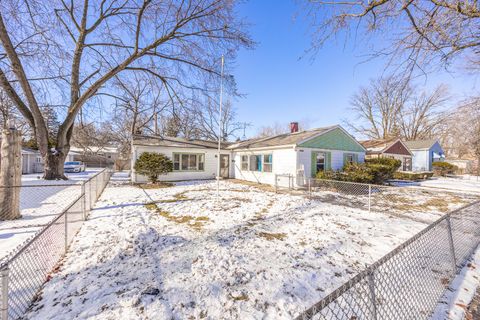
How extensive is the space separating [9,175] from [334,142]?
1510 cm

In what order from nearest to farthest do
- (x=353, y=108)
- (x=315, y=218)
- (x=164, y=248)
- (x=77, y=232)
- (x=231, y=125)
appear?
(x=164, y=248), (x=77, y=232), (x=315, y=218), (x=231, y=125), (x=353, y=108)

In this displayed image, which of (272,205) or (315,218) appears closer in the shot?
(315,218)

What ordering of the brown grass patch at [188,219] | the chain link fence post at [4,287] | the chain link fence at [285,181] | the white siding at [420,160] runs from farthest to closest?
the white siding at [420,160]
the chain link fence at [285,181]
the brown grass patch at [188,219]
the chain link fence post at [4,287]

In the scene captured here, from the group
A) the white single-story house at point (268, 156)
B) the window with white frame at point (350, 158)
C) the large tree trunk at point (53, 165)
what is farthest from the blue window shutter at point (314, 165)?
the large tree trunk at point (53, 165)

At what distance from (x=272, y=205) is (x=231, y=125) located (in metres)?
26.5

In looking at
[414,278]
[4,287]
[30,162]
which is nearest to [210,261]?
[4,287]

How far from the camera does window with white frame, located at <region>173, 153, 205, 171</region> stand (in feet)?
48.2

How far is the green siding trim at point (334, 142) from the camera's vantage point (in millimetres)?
12227

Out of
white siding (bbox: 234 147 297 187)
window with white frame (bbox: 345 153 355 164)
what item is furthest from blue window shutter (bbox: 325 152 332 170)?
white siding (bbox: 234 147 297 187)

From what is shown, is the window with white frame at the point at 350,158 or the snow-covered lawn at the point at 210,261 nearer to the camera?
the snow-covered lawn at the point at 210,261

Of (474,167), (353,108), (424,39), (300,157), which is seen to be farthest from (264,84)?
(474,167)

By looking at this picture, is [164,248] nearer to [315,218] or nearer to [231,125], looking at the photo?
[315,218]

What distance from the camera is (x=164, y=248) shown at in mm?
3867

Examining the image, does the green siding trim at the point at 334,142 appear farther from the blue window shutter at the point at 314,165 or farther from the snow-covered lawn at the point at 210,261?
the snow-covered lawn at the point at 210,261
